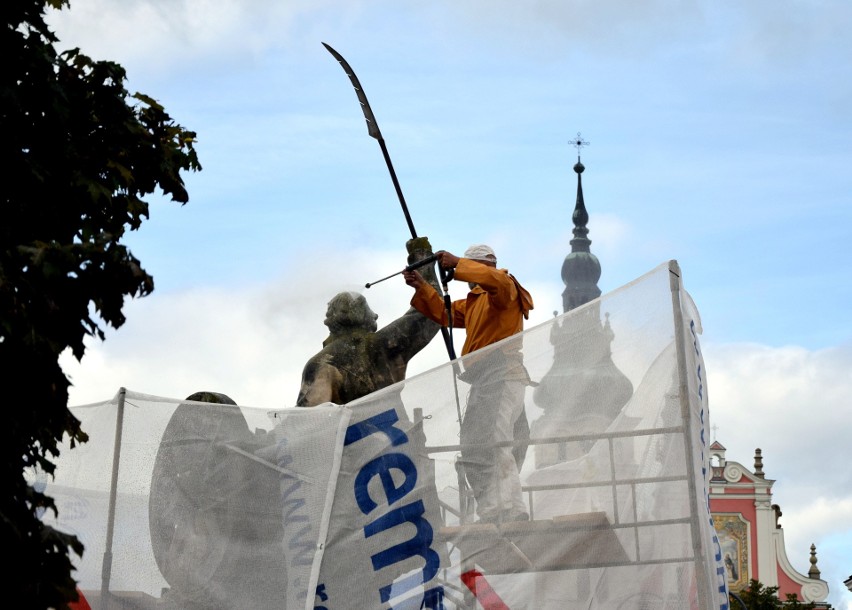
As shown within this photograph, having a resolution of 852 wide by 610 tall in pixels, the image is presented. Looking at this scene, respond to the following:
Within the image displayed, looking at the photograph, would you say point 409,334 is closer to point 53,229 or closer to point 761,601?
point 53,229

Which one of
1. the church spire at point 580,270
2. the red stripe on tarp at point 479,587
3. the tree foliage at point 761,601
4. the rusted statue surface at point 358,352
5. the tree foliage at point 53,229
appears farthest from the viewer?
the church spire at point 580,270

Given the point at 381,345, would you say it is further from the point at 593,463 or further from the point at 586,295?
the point at 586,295

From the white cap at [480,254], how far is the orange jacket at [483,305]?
0.60 ft

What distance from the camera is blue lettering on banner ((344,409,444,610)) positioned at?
32.4ft

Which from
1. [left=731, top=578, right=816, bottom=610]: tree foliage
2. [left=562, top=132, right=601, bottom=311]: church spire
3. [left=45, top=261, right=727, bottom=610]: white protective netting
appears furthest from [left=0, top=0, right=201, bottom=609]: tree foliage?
[left=562, top=132, right=601, bottom=311]: church spire

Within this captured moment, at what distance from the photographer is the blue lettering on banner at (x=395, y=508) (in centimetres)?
987

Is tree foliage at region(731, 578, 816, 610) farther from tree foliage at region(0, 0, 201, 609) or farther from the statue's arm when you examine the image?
tree foliage at region(0, 0, 201, 609)

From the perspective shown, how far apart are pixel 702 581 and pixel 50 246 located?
12.6 ft

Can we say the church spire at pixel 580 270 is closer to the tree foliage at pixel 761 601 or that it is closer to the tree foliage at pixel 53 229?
the tree foliage at pixel 761 601

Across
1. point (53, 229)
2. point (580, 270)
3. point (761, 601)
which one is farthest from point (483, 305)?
point (580, 270)

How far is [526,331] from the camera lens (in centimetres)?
1040

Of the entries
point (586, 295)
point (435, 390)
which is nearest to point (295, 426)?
point (435, 390)

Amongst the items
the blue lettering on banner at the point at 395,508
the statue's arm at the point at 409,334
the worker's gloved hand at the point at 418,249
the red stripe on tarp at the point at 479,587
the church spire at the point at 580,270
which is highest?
the church spire at the point at 580,270

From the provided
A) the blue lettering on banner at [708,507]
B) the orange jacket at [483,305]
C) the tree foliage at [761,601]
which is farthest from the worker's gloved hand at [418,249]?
the tree foliage at [761,601]
